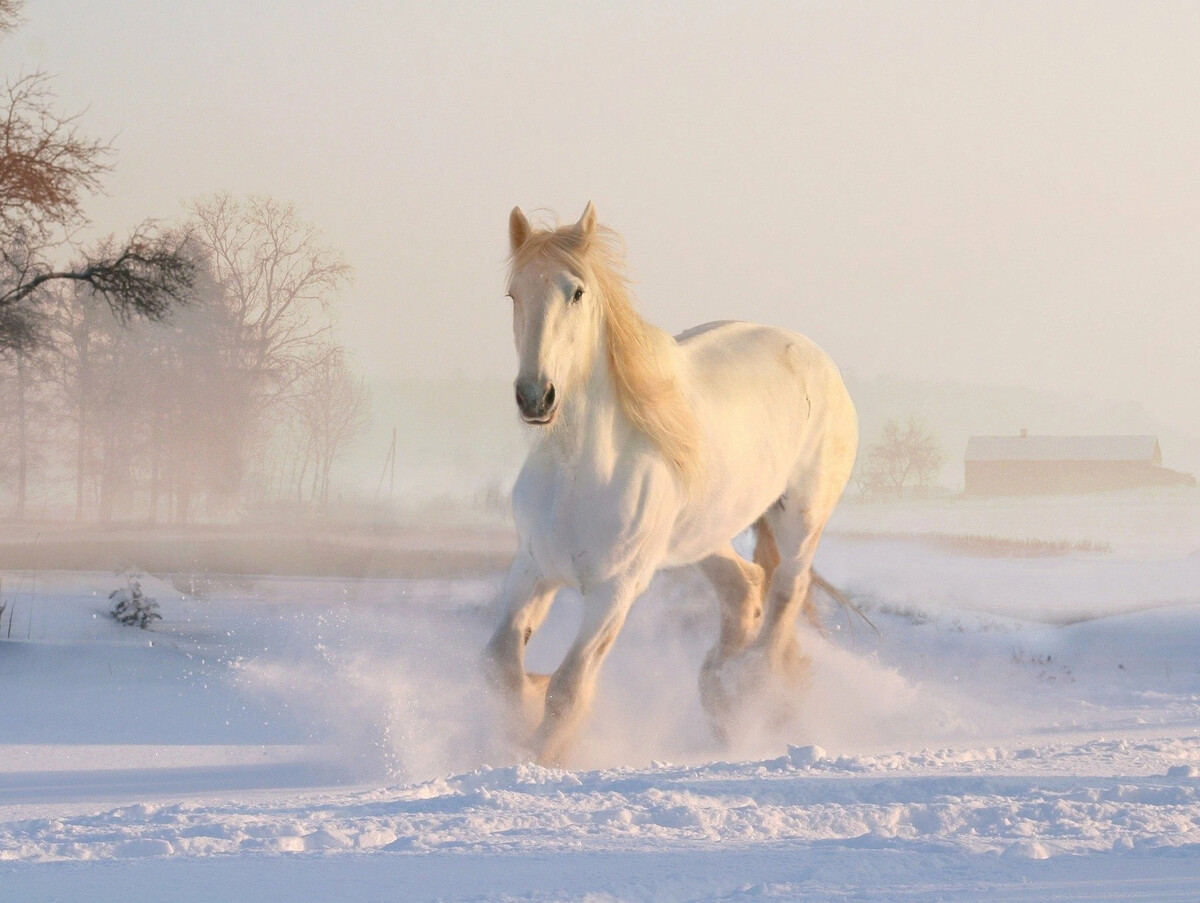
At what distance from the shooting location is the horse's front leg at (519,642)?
577cm

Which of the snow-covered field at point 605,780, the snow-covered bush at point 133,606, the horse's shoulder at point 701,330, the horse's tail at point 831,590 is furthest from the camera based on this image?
the snow-covered bush at point 133,606

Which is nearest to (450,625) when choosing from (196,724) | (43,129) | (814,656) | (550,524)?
(196,724)

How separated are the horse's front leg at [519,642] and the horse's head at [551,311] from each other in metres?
0.91

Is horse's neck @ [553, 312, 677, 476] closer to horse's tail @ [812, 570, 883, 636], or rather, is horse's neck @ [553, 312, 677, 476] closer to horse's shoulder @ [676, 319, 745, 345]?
horse's shoulder @ [676, 319, 745, 345]

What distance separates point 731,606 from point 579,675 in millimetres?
2158

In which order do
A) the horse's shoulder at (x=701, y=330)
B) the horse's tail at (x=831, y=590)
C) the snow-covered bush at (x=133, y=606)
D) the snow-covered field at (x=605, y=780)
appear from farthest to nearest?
1. the snow-covered bush at (x=133, y=606)
2. the horse's tail at (x=831, y=590)
3. the horse's shoulder at (x=701, y=330)
4. the snow-covered field at (x=605, y=780)

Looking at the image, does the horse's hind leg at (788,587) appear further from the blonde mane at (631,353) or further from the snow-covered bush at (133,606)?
the snow-covered bush at (133,606)

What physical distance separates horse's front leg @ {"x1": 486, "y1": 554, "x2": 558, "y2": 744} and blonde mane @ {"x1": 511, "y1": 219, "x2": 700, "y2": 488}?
0.82 m

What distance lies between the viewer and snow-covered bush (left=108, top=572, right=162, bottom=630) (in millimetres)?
11844

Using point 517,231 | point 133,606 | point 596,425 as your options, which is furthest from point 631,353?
point 133,606

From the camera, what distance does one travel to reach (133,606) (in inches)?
468

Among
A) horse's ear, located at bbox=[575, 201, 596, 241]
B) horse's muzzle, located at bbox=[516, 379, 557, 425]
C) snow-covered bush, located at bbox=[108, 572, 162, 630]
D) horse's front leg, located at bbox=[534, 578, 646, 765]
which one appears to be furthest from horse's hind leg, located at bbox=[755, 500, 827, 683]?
snow-covered bush, located at bbox=[108, 572, 162, 630]

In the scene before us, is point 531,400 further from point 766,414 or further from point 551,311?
point 766,414

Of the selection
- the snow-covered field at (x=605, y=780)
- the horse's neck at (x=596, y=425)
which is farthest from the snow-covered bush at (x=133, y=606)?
the horse's neck at (x=596, y=425)
